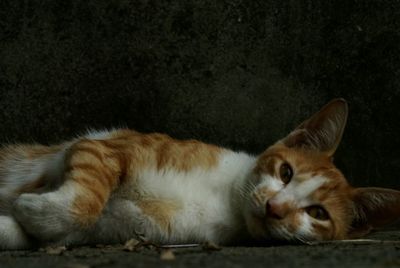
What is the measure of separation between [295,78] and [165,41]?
0.79m

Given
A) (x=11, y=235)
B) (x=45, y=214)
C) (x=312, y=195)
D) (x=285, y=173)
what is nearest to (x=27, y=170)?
(x=11, y=235)

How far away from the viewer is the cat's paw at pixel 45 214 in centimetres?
264

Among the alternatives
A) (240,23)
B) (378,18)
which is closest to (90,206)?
(240,23)

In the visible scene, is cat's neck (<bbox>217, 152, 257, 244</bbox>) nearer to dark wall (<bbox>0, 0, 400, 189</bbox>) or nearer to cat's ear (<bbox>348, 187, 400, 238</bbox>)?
cat's ear (<bbox>348, 187, 400, 238</bbox>)

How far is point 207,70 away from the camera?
150 inches

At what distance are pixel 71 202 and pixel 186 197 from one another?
562 millimetres

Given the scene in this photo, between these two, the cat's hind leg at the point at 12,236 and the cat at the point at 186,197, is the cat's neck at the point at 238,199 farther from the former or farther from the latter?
the cat's hind leg at the point at 12,236

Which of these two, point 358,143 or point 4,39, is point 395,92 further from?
point 4,39

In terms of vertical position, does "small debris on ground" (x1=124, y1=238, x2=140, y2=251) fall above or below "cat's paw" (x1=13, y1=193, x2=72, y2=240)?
below

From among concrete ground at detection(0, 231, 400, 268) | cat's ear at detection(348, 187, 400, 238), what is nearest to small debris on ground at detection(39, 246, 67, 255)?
concrete ground at detection(0, 231, 400, 268)

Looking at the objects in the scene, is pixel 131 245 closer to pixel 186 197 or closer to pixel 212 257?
pixel 186 197

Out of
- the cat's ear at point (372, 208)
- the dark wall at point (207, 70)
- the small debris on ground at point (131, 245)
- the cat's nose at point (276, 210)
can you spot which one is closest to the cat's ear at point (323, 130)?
the cat's ear at point (372, 208)

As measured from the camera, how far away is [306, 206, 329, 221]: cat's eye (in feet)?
9.83

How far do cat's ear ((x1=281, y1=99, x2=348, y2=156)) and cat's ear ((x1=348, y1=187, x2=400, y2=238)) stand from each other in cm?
28
